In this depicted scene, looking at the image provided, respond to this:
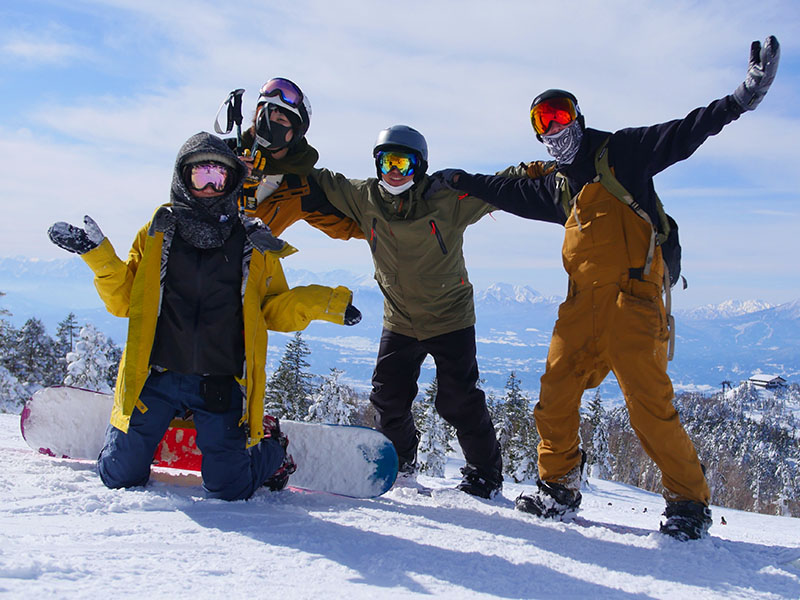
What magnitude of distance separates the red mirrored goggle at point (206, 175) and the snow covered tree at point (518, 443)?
24269 mm

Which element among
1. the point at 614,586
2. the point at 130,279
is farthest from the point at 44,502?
the point at 614,586

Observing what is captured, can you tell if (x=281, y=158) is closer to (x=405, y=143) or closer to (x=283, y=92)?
(x=283, y=92)

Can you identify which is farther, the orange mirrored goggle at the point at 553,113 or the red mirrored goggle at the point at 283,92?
the red mirrored goggle at the point at 283,92

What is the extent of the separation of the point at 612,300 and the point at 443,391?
5.33 ft

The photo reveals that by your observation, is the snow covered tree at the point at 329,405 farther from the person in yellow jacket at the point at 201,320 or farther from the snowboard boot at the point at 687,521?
the snowboard boot at the point at 687,521

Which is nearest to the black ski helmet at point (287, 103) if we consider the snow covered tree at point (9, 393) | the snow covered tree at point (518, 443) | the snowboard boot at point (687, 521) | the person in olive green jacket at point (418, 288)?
the person in olive green jacket at point (418, 288)

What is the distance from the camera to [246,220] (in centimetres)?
367

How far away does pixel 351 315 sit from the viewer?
3570 millimetres

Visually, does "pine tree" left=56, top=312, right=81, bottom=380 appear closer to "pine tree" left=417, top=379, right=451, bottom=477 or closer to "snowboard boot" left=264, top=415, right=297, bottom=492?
"pine tree" left=417, top=379, right=451, bottom=477

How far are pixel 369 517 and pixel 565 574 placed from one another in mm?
1223

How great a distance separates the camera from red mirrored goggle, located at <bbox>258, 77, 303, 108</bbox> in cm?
466

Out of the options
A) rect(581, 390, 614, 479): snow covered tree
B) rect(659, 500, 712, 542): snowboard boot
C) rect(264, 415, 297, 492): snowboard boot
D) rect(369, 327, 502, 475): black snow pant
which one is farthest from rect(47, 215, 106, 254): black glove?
rect(581, 390, 614, 479): snow covered tree

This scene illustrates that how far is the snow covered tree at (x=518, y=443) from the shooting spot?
3038 centimetres

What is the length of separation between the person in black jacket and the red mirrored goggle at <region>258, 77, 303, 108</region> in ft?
6.48
